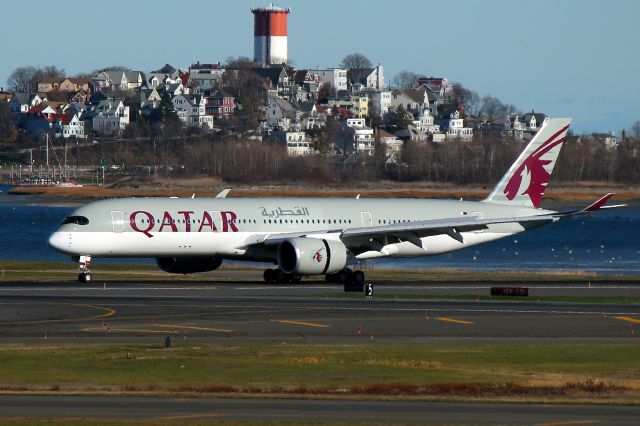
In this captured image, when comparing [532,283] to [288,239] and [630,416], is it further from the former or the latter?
[630,416]

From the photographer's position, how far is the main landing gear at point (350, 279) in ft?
207

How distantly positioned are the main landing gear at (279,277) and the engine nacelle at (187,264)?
2422 mm

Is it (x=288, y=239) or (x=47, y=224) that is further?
(x=47, y=224)

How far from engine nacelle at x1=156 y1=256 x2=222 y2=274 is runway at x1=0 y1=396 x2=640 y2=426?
1461 inches

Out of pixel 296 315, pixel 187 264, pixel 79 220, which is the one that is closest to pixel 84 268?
pixel 79 220

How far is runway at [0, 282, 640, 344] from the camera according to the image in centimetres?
4534

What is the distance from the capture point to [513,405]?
31719mm

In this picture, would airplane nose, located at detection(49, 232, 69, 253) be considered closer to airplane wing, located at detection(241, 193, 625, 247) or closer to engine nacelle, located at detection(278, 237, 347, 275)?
airplane wing, located at detection(241, 193, 625, 247)

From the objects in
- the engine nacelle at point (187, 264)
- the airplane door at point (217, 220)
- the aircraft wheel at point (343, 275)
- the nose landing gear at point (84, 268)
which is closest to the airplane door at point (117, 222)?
the nose landing gear at point (84, 268)

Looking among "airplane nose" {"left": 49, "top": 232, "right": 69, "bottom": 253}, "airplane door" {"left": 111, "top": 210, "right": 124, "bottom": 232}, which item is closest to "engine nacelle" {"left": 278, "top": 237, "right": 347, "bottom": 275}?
"airplane door" {"left": 111, "top": 210, "right": 124, "bottom": 232}

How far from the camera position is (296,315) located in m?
51.5

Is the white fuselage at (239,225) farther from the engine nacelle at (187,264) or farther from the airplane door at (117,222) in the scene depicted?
the engine nacelle at (187,264)

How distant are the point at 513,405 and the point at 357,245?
38571 millimetres

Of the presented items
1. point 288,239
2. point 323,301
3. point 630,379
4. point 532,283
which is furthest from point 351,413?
point 532,283
